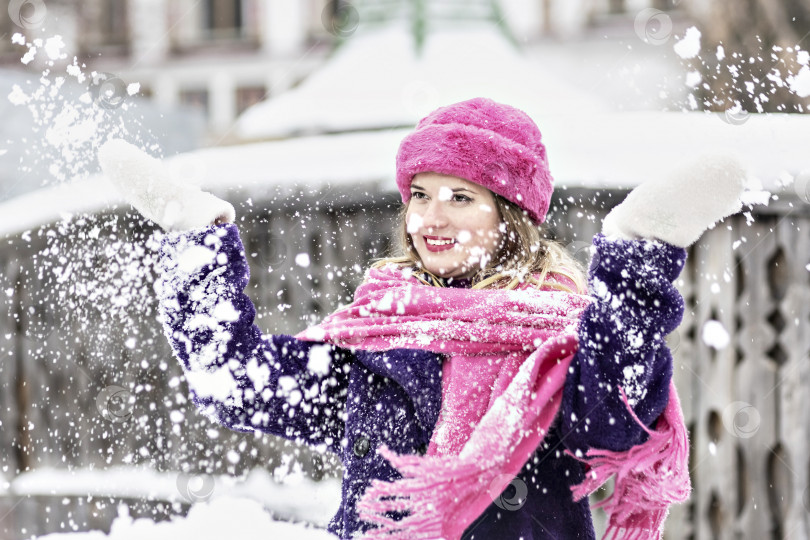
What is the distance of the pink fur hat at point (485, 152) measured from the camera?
6.15 feet

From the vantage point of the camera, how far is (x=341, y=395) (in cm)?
193

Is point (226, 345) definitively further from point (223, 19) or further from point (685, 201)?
point (223, 19)

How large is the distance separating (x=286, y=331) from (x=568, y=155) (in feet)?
5.21

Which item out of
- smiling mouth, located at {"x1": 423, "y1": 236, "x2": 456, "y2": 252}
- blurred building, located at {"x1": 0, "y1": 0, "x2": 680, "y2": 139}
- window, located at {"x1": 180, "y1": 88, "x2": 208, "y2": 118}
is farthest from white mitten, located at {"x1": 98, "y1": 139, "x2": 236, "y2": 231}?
window, located at {"x1": 180, "y1": 88, "x2": 208, "y2": 118}

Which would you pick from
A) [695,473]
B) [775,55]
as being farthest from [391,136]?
[775,55]

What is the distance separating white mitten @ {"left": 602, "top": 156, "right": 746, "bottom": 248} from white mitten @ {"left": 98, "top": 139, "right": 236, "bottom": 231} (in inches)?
33.8

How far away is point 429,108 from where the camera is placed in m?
4.46

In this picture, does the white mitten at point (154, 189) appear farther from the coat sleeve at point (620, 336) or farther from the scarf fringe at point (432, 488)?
the coat sleeve at point (620, 336)

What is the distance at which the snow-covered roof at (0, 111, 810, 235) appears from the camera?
3625 mm

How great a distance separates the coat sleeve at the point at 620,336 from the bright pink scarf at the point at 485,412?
0.14ft

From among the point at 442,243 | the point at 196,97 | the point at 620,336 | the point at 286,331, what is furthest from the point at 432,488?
the point at 196,97

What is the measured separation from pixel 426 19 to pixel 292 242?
1918 millimetres

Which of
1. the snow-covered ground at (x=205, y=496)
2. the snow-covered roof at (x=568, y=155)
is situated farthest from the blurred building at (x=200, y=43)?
the snow-covered ground at (x=205, y=496)

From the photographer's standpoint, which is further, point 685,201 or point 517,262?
point 517,262
